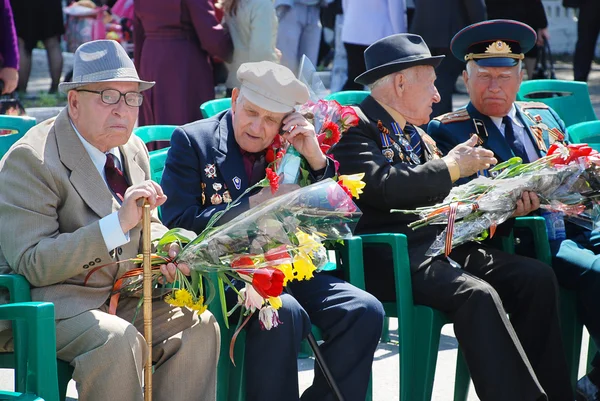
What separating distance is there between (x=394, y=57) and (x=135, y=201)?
1707 mm

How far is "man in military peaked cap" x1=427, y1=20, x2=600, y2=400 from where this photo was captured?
5141mm

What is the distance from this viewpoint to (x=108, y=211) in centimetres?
372

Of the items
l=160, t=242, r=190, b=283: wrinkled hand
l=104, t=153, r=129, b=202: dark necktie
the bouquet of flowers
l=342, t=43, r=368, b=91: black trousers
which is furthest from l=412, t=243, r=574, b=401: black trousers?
l=342, t=43, r=368, b=91: black trousers

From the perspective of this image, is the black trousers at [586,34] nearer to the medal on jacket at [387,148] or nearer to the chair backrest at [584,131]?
the chair backrest at [584,131]

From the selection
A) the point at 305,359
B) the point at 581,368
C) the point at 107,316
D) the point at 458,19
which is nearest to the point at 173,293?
the point at 107,316

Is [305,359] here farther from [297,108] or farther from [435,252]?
[297,108]

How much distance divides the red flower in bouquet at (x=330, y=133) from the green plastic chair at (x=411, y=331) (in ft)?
1.43

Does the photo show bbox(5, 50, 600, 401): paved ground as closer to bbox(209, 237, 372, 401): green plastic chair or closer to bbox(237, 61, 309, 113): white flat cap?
bbox(209, 237, 372, 401): green plastic chair

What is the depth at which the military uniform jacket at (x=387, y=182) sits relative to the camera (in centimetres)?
449

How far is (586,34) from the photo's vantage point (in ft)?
36.3

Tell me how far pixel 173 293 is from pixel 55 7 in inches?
335

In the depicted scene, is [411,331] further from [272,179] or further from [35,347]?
[35,347]

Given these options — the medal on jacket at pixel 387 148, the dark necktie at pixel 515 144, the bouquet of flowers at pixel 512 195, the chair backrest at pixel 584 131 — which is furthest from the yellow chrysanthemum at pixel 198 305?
the chair backrest at pixel 584 131

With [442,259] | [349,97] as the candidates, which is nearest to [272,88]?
[442,259]
